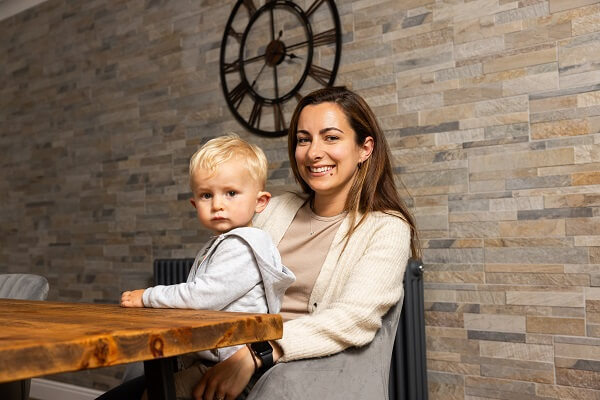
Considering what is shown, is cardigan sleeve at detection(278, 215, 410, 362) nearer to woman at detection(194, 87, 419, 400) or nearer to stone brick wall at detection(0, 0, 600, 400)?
woman at detection(194, 87, 419, 400)

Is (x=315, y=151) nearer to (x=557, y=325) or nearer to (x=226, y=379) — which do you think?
(x=226, y=379)

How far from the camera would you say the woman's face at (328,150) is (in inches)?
73.1

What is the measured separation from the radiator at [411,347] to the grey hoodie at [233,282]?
3.38ft

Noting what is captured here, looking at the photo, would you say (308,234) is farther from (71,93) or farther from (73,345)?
(71,93)

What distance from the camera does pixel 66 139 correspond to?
13.2 ft

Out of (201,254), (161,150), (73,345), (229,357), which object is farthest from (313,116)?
(161,150)

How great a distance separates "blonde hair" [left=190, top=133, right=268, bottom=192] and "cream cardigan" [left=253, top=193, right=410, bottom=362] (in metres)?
0.33

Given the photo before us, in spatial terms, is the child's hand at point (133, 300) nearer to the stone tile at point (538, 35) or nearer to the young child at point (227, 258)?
the young child at point (227, 258)

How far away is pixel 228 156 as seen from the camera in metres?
1.49

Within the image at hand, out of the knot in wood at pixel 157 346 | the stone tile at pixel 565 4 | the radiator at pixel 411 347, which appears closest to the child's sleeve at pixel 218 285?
the knot in wood at pixel 157 346

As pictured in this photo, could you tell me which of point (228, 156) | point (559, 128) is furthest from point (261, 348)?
point (559, 128)

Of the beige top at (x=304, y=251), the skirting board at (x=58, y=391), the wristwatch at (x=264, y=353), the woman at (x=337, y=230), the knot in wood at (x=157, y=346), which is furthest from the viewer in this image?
the skirting board at (x=58, y=391)

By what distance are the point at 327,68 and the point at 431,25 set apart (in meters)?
0.50

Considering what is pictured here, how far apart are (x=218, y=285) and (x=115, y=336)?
45 cm
